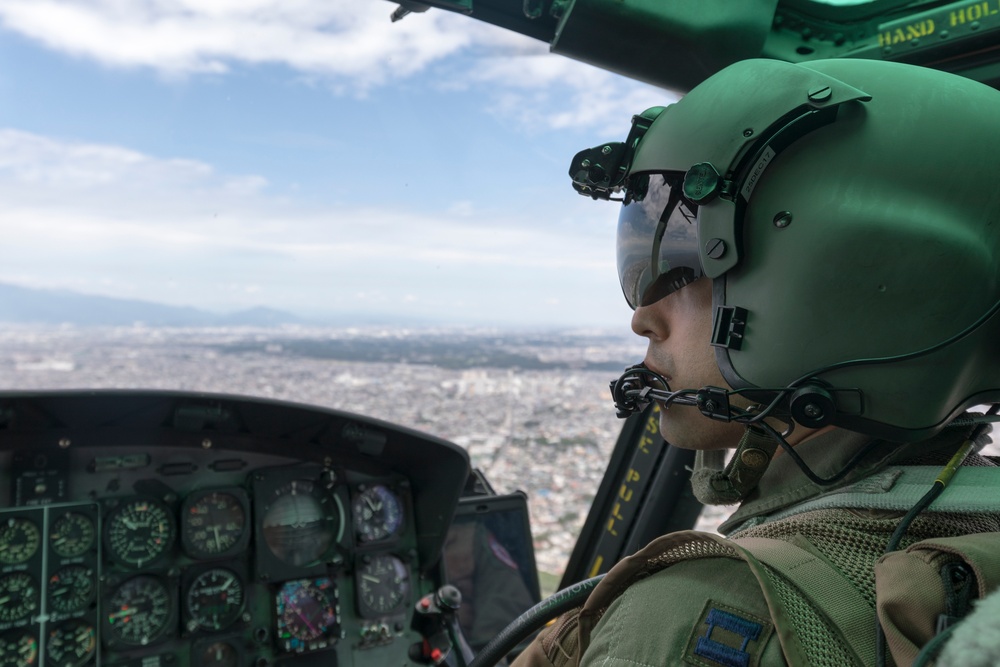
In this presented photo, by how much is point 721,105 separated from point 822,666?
0.64 metres

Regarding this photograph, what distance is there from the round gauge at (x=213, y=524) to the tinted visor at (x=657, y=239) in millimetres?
1987

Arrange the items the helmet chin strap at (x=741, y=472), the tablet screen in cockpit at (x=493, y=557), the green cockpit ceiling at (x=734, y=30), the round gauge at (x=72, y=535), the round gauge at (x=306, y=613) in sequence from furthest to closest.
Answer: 1. the tablet screen in cockpit at (x=493, y=557)
2. the round gauge at (x=306, y=613)
3. the round gauge at (x=72, y=535)
4. the green cockpit ceiling at (x=734, y=30)
5. the helmet chin strap at (x=741, y=472)

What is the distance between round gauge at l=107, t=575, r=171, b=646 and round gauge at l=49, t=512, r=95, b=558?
0.18 metres

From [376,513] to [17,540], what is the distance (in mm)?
1152

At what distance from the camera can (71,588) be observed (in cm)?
232

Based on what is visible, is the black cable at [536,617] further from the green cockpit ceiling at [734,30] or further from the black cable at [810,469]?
the green cockpit ceiling at [734,30]

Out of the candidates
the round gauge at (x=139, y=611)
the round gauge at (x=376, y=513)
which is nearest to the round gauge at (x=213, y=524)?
the round gauge at (x=139, y=611)

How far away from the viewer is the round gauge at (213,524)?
8.22 feet

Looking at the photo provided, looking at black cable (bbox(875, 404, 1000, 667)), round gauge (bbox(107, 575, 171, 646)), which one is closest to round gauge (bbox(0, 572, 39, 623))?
round gauge (bbox(107, 575, 171, 646))

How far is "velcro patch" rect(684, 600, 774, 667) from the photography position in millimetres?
643

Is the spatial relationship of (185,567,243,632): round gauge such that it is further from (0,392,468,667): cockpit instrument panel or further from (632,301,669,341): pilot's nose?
(632,301,669,341): pilot's nose

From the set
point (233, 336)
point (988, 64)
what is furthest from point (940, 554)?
point (233, 336)

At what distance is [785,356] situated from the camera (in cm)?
87

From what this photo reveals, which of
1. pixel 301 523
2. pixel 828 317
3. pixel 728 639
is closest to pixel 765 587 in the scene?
pixel 728 639
